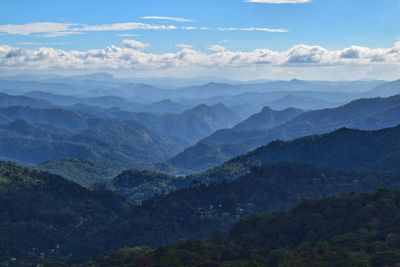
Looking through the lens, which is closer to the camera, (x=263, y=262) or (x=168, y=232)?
(x=263, y=262)

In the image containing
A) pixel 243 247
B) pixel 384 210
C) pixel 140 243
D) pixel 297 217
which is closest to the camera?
pixel 243 247

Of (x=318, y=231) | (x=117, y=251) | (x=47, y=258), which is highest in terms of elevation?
(x=318, y=231)

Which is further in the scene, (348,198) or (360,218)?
(348,198)

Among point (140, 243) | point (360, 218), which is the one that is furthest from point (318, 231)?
point (140, 243)

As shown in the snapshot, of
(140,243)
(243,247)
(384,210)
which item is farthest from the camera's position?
(140,243)

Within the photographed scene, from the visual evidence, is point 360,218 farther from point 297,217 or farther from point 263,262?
point 263,262

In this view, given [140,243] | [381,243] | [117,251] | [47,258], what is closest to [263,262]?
[381,243]

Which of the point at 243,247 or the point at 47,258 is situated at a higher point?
the point at 243,247

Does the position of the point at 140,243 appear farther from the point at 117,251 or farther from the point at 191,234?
the point at 117,251

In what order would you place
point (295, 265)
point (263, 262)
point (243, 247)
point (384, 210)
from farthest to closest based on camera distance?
1. point (384, 210)
2. point (243, 247)
3. point (263, 262)
4. point (295, 265)
